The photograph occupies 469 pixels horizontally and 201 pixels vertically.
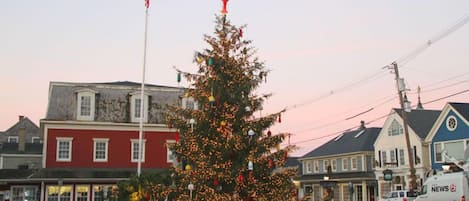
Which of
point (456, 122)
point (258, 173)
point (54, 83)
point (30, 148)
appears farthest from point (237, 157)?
point (30, 148)

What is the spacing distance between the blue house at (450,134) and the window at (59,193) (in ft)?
86.8

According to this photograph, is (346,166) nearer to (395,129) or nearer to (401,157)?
(395,129)

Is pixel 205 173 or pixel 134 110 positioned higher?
pixel 134 110

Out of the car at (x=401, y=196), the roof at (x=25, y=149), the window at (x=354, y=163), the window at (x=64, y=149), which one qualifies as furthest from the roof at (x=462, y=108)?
the roof at (x=25, y=149)

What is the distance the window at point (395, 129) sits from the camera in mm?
46781

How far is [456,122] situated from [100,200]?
2679cm

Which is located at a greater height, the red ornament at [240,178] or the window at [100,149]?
the window at [100,149]

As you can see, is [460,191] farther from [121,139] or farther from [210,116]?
[121,139]

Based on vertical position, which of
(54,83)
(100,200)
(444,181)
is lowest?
(100,200)

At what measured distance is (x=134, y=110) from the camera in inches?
1517

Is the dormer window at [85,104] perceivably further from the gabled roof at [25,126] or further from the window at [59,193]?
the gabled roof at [25,126]

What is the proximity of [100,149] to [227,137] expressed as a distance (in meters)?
23.3

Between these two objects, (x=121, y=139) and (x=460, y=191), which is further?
(x=121, y=139)

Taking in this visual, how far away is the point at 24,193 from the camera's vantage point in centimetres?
3500
